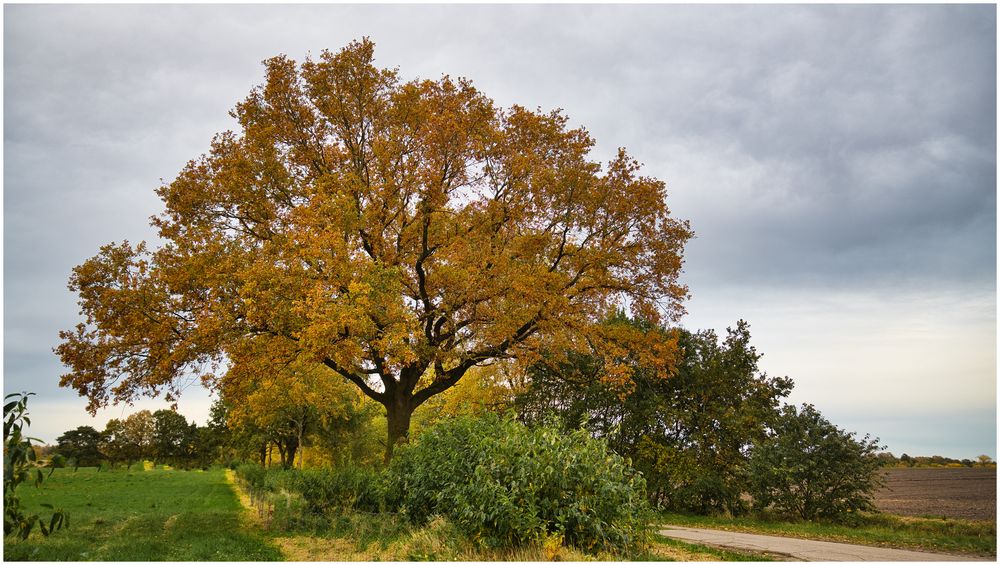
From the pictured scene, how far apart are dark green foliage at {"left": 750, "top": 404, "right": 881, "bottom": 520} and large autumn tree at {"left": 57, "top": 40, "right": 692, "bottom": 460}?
444 centimetres

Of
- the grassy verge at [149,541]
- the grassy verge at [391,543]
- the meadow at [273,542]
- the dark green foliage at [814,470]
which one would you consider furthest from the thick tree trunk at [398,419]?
the dark green foliage at [814,470]

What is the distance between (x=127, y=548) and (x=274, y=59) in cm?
1400

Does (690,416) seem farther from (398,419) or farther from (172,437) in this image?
(172,437)

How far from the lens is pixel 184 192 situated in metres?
17.5

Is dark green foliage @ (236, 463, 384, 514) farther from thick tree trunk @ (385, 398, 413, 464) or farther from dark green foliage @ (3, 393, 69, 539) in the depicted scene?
dark green foliage @ (3, 393, 69, 539)

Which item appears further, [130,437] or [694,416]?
[130,437]

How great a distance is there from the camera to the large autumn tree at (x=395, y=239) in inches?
594

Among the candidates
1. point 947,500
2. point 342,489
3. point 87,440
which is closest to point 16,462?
point 342,489

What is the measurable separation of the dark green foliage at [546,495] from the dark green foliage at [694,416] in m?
12.4

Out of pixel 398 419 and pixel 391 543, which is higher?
pixel 398 419

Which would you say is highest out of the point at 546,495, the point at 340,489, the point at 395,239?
the point at 395,239

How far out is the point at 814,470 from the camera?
18.0m

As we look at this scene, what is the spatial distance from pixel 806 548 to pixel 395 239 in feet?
43.8

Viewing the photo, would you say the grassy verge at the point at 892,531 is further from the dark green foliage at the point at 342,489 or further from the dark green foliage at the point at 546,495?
the dark green foliage at the point at 342,489
